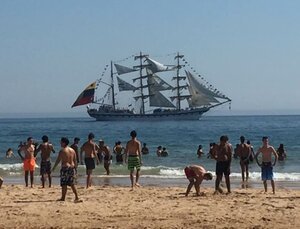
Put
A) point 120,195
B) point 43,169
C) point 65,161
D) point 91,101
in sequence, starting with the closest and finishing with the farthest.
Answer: point 65,161 < point 120,195 < point 43,169 < point 91,101

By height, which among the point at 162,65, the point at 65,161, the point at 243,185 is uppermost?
the point at 162,65

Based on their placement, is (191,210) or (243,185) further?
(243,185)

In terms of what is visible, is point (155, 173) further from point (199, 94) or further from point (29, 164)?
point (199, 94)

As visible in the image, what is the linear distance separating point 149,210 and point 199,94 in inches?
3711

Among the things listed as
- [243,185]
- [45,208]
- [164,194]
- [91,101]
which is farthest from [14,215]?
[91,101]

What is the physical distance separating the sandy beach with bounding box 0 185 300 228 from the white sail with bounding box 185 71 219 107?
90.1m

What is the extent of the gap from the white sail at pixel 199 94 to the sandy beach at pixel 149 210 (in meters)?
90.1

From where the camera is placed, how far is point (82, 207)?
11.8 metres

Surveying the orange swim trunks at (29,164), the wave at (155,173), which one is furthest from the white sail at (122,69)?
the orange swim trunks at (29,164)

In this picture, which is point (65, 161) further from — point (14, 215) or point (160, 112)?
point (160, 112)

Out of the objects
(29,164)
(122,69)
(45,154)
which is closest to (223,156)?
(45,154)

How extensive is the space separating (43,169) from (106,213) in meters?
4.78

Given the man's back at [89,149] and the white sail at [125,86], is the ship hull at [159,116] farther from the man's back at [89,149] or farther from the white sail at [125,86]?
the man's back at [89,149]

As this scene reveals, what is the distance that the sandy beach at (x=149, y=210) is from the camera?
410 inches
